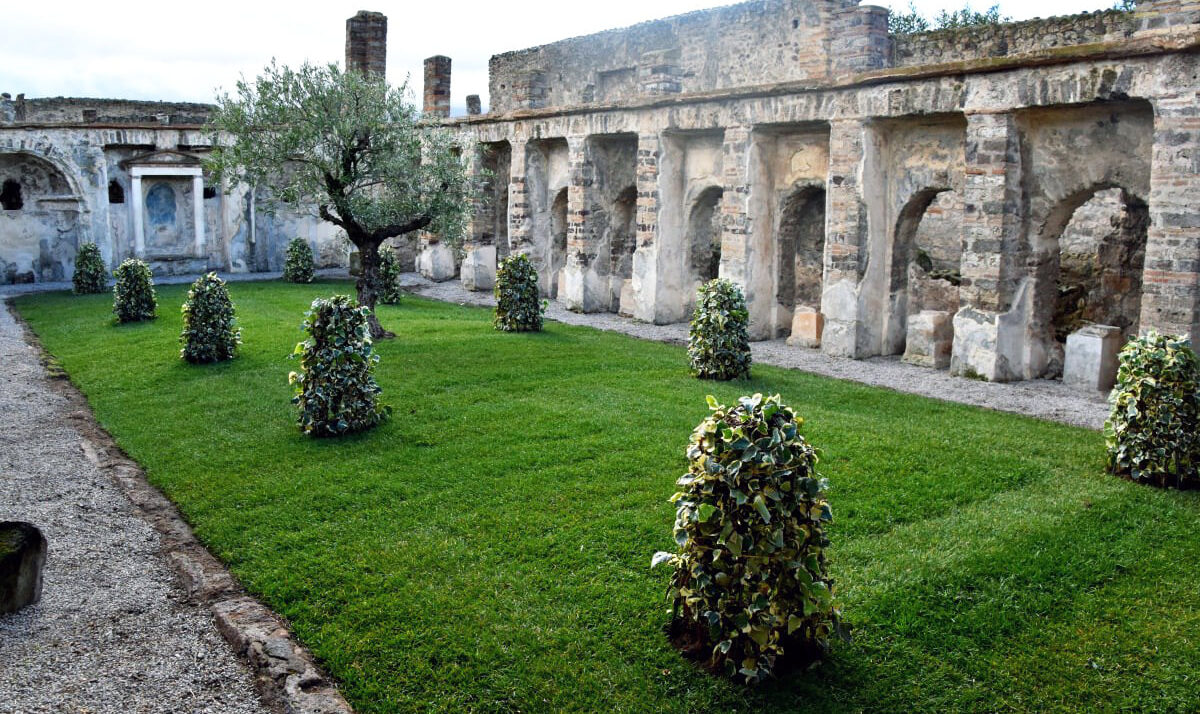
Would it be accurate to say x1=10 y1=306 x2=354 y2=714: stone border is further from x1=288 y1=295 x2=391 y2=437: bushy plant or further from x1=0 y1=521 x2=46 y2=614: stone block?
x1=288 y1=295 x2=391 y2=437: bushy plant

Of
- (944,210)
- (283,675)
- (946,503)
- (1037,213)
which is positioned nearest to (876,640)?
(946,503)

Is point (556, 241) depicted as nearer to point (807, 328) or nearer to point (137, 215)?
point (807, 328)

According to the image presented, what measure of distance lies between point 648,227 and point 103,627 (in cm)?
1329

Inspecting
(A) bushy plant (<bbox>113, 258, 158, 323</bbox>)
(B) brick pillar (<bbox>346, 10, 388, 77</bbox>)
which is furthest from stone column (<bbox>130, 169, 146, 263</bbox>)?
(A) bushy plant (<bbox>113, 258, 158, 323</bbox>)

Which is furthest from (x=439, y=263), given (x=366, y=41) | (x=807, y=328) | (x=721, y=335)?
(x=721, y=335)

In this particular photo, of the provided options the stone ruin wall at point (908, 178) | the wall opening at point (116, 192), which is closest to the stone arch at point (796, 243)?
the stone ruin wall at point (908, 178)

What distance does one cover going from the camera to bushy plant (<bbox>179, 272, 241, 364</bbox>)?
1370cm

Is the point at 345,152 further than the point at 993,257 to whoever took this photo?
Yes

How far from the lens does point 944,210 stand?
18.3 meters

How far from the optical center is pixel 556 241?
73.8 feet

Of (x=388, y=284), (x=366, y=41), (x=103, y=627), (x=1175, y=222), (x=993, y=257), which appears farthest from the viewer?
(x=366, y=41)

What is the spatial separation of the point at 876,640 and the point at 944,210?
14275 millimetres

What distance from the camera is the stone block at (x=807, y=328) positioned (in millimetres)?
15672

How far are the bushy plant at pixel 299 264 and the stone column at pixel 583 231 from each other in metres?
7.87
